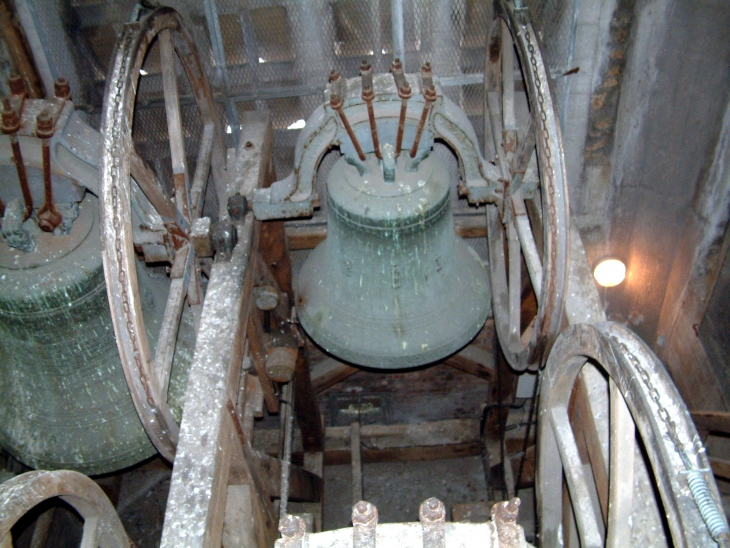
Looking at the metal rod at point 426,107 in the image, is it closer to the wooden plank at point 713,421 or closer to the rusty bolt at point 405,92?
the rusty bolt at point 405,92

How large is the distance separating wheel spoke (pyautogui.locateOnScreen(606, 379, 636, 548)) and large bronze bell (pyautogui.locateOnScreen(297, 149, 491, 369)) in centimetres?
97

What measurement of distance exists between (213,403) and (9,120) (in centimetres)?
114

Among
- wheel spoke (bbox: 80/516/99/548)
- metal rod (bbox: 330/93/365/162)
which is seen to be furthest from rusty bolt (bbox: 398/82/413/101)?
wheel spoke (bbox: 80/516/99/548)

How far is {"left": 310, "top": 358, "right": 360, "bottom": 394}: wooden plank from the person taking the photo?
13.3ft

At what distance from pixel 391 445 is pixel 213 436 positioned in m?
2.47

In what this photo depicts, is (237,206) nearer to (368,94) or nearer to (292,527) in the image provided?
(368,94)

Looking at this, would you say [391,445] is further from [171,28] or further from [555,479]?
[171,28]

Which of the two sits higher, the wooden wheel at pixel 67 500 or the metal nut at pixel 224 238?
the metal nut at pixel 224 238

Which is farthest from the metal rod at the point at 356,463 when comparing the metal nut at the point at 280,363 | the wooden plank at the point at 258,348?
the metal nut at the point at 280,363

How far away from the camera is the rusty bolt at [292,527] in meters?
1.34

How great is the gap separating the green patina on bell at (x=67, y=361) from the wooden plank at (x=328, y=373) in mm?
1343

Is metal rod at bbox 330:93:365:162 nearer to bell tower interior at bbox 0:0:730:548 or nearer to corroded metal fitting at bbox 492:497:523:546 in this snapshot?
bell tower interior at bbox 0:0:730:548

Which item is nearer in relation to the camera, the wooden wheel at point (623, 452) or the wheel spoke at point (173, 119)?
the wooden wheel at point (623, 452)

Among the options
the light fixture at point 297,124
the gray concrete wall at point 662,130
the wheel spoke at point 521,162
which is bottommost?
the wheel spoke at point 521,162
